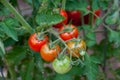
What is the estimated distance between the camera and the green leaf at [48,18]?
2.70 ft

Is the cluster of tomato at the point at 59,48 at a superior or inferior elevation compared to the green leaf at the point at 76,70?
superior

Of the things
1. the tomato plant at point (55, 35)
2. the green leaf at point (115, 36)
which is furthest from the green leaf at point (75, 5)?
the green leaf at point (115, 36)

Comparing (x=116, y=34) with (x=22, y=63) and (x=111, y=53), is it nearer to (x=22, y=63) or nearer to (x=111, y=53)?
(x=111, y=53)

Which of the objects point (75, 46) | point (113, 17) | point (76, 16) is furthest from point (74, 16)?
point (75, 46)

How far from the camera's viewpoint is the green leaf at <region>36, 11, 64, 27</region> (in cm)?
82

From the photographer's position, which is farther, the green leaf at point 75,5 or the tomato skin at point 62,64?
the green leaf at point 75,5

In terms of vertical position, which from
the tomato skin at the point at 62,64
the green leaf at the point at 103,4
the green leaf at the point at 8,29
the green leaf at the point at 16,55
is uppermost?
the green leaf at the point at 8,29

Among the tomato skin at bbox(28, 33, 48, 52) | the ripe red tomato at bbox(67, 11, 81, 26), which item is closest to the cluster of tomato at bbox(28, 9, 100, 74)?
the tomato skin at bbox(28, 33, 48, 52)

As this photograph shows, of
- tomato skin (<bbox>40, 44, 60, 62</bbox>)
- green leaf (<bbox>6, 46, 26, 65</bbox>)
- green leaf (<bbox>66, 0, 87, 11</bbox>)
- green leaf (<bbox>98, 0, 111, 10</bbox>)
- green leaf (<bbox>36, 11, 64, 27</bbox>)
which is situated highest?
green leaf (<bbox>36, 11, 64, 27</bbox>)

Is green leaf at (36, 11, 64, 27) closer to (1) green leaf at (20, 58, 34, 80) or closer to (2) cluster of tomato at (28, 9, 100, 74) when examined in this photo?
(2) cluster of tomato at (28, 9, 100, 74)

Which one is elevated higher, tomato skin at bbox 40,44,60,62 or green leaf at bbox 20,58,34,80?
tomato skin at bbox 40,44,60,62

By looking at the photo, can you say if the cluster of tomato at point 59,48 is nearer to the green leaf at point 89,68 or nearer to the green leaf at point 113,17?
the green leaf at point 89,68

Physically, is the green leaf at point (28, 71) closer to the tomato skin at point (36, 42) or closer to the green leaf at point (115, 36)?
the tomato skin at point (36, 42)

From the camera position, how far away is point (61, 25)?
0.94 meters
